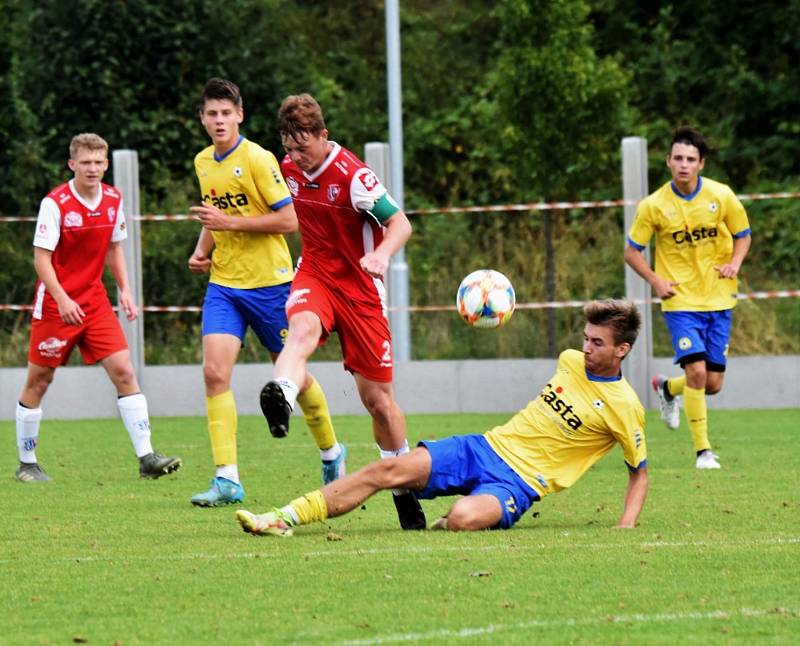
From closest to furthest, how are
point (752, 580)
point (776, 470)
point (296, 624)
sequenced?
1. point (296, 624)
2. point (752, 580)
3. point (776, 470)

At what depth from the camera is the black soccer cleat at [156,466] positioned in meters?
10.6

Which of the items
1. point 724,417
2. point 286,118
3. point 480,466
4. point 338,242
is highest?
point 286,118

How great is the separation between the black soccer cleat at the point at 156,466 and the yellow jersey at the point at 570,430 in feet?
10.3

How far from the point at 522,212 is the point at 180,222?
3672 mm

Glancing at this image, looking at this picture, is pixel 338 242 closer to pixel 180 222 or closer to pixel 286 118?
pixel 286 118

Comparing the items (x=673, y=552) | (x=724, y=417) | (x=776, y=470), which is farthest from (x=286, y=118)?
(x=724, y=417)

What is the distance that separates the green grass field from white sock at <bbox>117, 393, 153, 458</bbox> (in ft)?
1.14

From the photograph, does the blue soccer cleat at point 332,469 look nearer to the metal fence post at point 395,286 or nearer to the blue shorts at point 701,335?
the blue shorts at point 701,335

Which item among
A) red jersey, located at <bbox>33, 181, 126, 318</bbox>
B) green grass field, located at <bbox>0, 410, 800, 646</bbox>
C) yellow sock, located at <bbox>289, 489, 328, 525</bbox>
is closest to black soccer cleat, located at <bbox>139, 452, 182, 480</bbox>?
green grass field, located at <bbox>0, 410, 800, 646</bbox>

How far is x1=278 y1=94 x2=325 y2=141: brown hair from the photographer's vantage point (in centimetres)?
820

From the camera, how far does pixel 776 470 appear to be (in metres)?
11.0

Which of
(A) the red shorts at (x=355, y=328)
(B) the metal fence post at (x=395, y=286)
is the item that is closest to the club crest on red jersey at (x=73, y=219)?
(A) the red shorts at (x=355, y=328)

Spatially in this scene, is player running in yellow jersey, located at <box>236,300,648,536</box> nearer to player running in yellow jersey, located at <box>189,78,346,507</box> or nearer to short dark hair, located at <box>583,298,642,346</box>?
short dark hair, located at <box>583,298,642,346</box>

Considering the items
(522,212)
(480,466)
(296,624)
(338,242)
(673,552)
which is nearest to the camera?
(296,624)
